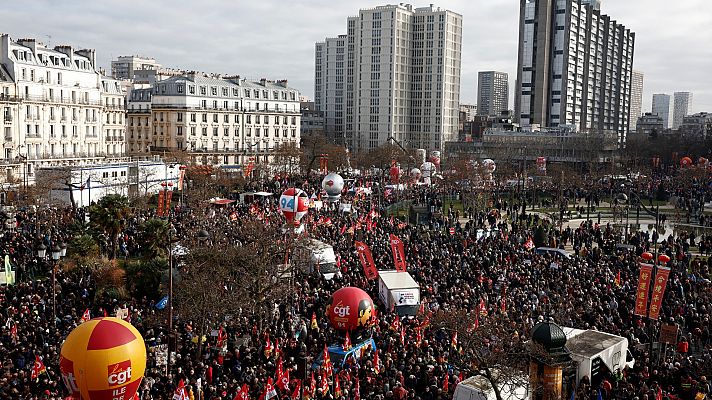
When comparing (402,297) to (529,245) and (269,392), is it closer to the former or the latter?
(269,392)

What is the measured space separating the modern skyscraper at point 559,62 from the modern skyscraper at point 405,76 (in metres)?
16.6

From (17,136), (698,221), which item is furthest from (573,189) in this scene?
(17,136)

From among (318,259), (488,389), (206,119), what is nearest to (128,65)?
(206,119)

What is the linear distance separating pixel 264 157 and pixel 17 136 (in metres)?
32.4

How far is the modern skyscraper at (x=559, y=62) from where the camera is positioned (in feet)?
448

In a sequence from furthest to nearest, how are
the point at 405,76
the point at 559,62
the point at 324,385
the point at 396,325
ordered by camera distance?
the point at 405,76 → the point at 559,62 → the point at 396,325 → the point at 324,385

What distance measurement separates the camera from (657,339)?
966 inches

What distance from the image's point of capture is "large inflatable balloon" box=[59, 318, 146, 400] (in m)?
14.1

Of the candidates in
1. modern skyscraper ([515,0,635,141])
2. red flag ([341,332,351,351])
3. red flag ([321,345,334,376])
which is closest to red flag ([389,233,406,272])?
red flag ([341,332,351,351])

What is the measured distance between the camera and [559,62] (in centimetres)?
14000

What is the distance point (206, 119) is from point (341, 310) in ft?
235

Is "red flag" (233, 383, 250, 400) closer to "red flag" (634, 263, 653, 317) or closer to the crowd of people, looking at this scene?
the crowd of people

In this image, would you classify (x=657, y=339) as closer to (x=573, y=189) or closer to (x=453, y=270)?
(x=453, y=270)

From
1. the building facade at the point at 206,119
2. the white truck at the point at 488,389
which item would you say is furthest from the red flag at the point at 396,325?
the building facade at the point at 206,119
